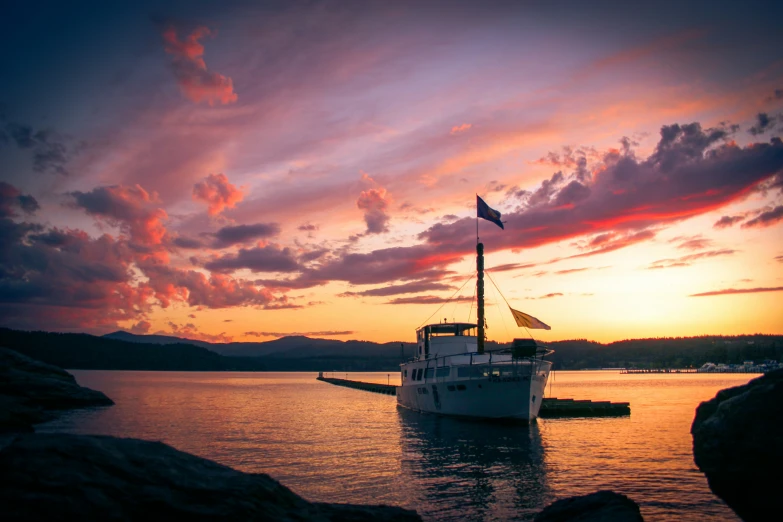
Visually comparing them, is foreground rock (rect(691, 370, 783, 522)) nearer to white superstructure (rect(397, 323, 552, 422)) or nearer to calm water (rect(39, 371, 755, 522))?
calm water (rect(39, 371, 755, 522))

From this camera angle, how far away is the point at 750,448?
16.8m

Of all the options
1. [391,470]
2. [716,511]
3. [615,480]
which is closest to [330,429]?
[391,470]

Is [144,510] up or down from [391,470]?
up

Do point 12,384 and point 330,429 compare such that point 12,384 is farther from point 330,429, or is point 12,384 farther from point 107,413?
point 330,429

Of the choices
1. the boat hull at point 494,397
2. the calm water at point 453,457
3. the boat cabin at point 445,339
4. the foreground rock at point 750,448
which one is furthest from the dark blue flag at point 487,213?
the foreground rock at point 750,448

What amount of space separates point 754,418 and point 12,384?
68.5m

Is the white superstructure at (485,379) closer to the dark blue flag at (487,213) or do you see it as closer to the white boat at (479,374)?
the white boat at (479,374)

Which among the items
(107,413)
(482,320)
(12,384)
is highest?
(482,320)

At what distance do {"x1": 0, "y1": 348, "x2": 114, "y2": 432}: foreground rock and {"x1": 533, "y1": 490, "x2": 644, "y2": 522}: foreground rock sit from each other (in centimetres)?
4879

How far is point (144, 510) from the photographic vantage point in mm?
9102

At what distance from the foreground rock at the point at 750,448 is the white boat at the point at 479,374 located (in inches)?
1007

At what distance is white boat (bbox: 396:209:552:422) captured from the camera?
4494cm

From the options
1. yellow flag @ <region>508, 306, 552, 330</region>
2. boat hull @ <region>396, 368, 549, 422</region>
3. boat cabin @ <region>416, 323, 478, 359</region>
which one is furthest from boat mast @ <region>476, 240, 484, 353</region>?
yellow flag @ <region>508, 306, 552, 330</region>

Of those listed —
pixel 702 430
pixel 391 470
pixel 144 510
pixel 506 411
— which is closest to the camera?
pixel 144 510
